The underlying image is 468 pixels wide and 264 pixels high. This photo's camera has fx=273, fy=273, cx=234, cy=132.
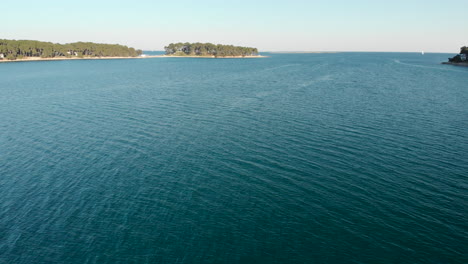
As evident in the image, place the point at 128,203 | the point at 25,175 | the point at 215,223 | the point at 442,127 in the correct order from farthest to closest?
1. the point at 442,127
2. the point at 25,175
3. the point at 128,203
4. the point at 215,223

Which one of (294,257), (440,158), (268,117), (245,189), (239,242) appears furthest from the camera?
(268,117)

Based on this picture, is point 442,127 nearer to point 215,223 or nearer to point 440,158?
point 440,158

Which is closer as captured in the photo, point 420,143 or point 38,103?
point 420,143

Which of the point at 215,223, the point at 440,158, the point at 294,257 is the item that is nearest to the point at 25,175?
the point at 215,223

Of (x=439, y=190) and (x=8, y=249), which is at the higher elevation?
(x=439, y=190)

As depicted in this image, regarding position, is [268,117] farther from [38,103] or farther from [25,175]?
[38,103]

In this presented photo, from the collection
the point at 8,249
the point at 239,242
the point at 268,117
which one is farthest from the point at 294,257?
the point at 268,117

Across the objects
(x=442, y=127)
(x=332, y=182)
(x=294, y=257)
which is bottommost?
(x=294, y=257)
